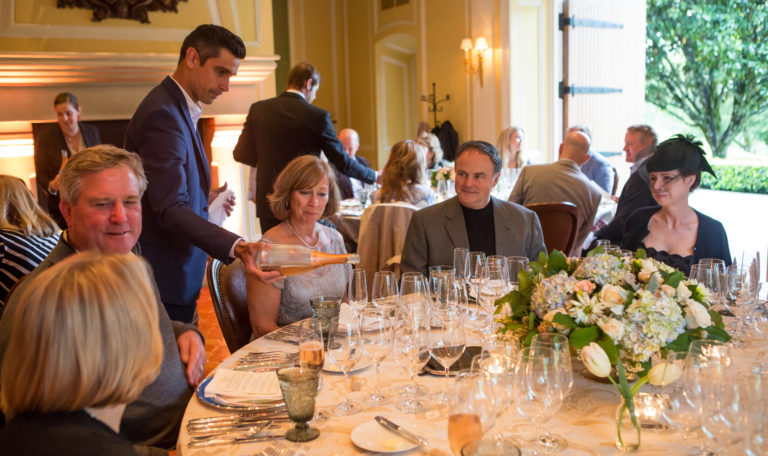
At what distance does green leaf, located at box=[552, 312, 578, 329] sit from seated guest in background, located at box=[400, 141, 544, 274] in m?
1.45

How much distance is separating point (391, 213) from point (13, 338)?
320 cm

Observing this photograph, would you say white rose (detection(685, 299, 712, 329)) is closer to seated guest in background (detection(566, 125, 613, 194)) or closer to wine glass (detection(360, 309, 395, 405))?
wine glass (detection(360, 309, 395, 405))

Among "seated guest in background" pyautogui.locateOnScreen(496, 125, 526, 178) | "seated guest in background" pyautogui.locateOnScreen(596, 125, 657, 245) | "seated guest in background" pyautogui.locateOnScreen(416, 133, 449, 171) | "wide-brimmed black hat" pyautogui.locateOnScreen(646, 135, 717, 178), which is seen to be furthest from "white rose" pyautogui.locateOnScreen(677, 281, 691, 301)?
"seated guest in background" pyautogui.locateOnScreen(416, 133, 449, 171)

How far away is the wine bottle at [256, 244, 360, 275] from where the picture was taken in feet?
7.29

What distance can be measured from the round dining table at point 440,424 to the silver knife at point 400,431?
1cm

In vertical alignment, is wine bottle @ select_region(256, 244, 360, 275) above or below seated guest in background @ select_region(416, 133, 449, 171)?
below

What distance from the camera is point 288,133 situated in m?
4.54

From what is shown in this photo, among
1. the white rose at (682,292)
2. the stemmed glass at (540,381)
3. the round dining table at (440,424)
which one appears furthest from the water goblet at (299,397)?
the white rose at (682,292)

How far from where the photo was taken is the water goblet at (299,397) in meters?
1.31

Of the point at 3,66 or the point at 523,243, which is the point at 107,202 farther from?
the point at 3,66

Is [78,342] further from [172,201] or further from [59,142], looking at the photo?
[59,142]

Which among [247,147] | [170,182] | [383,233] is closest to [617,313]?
[170,182]

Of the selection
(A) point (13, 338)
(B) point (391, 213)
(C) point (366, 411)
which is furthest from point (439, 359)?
(B) point (391, 213)

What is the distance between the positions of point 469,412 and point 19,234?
2.53m
